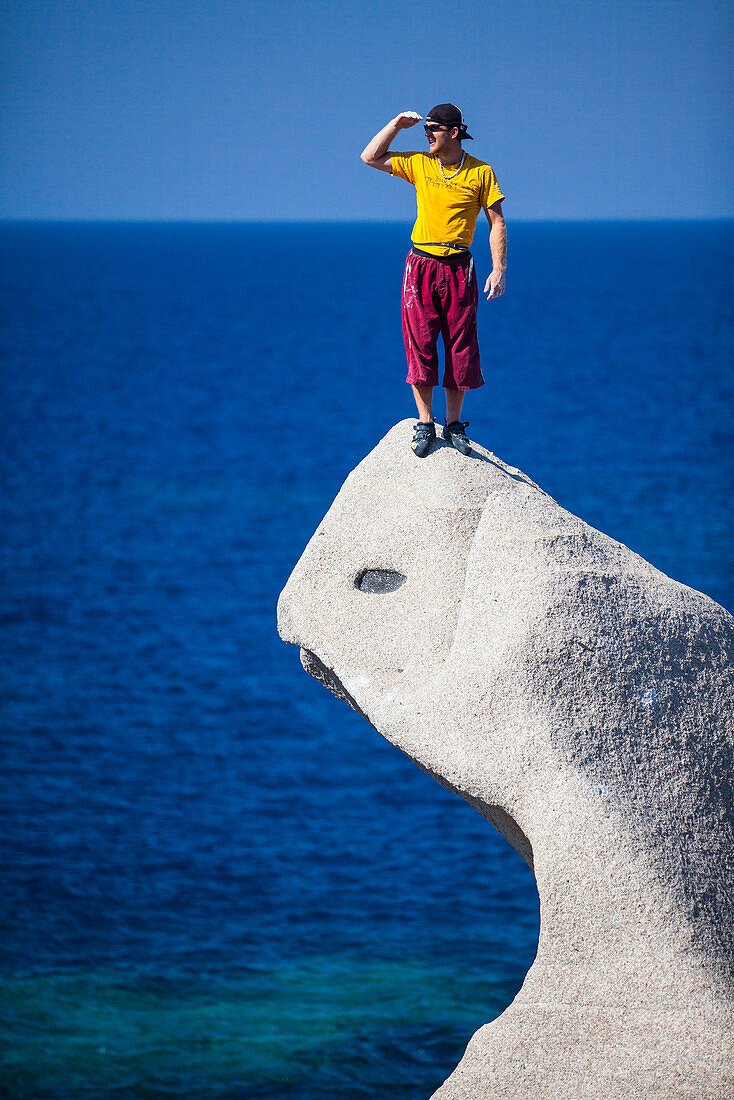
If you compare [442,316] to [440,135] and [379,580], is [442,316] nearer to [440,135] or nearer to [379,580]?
[440,135]

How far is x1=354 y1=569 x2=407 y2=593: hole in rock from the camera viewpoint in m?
9.69

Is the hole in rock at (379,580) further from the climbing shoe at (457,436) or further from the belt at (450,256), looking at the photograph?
the belt at (450,256)

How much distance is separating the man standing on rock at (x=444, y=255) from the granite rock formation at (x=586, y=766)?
1.33 meters

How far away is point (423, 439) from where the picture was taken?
10086 millimetres

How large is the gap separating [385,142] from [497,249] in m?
1.23

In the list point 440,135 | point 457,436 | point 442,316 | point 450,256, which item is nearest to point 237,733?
point 457,436

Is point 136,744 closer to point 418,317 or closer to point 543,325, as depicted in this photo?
point 418,317

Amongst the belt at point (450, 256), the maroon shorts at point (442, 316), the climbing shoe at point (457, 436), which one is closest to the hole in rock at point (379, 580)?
the climbing shoe at point (457, 436)

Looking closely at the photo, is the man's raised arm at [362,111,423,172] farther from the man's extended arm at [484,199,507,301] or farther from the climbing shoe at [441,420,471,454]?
the climbing shoe at [441,420,471,454]

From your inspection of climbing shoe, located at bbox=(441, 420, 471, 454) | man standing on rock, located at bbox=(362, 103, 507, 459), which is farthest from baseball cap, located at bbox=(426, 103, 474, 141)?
climbing shoe, located at bbox=(441, 420, 471, 454)

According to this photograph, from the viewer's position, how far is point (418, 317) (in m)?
10.1

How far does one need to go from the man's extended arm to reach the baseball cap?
0.62 m

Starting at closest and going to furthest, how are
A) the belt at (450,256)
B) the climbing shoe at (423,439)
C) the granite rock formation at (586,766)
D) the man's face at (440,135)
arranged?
the granite rock formation at (586,766), the man's face at (440,135), the belt at (450,256), the climbing shoe at (423,439)

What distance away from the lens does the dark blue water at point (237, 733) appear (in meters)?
21.9
